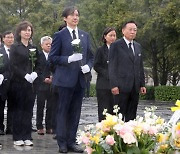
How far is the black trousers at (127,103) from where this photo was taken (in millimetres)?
6914

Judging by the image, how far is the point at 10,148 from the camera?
704 centimetres

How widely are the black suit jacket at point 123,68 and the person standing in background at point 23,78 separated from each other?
3.91ft

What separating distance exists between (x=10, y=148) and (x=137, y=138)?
3.51m

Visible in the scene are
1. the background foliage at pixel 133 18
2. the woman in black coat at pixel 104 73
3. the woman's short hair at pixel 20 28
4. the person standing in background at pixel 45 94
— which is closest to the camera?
the woman's short hair at pixel 20 28

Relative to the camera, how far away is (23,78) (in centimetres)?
727

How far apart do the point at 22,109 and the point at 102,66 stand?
5.01 feet

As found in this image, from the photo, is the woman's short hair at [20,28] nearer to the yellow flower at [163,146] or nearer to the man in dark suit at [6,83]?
the man in dark suit at [6,83]

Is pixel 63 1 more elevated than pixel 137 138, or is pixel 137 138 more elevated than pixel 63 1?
pixel 63 1

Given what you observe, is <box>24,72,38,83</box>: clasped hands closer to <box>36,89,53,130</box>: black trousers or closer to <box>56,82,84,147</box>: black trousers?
<box>56,82,84,147</box>: black trousers

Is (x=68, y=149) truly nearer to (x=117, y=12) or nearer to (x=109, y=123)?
(x=109, y=123)

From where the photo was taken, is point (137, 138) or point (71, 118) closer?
point (137, 138)

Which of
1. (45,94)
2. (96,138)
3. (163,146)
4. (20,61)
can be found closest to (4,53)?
(20,61)

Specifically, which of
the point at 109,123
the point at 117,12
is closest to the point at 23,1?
the point at 117,12

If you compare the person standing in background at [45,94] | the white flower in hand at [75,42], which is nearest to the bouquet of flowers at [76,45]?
the white flower in hand at [75,42]
